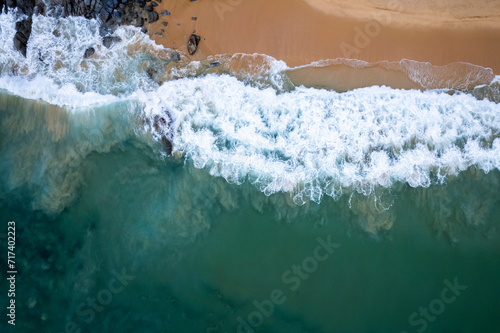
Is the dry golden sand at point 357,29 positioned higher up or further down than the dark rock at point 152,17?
higher up

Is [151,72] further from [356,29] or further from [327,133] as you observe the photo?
[356,29]

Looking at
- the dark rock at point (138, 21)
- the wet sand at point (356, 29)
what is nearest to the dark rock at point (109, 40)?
the dark rock at point (138, 21)

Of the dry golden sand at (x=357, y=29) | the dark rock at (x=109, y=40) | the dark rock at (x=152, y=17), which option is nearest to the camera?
the dry golden sand at (x=357, y=29)

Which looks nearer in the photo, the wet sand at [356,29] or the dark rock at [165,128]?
the wet sand at [356,29]

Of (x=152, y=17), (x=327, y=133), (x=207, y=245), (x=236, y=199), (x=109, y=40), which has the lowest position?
(x=207, y=245)

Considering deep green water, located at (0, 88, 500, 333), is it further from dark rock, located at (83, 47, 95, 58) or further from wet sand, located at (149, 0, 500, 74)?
wet sand, located at (149, 0, 500, 74)

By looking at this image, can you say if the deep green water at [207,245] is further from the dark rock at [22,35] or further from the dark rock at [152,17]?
the dark rock at [152,17]

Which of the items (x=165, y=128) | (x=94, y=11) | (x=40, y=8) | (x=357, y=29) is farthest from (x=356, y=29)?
(x=40, y=8)
